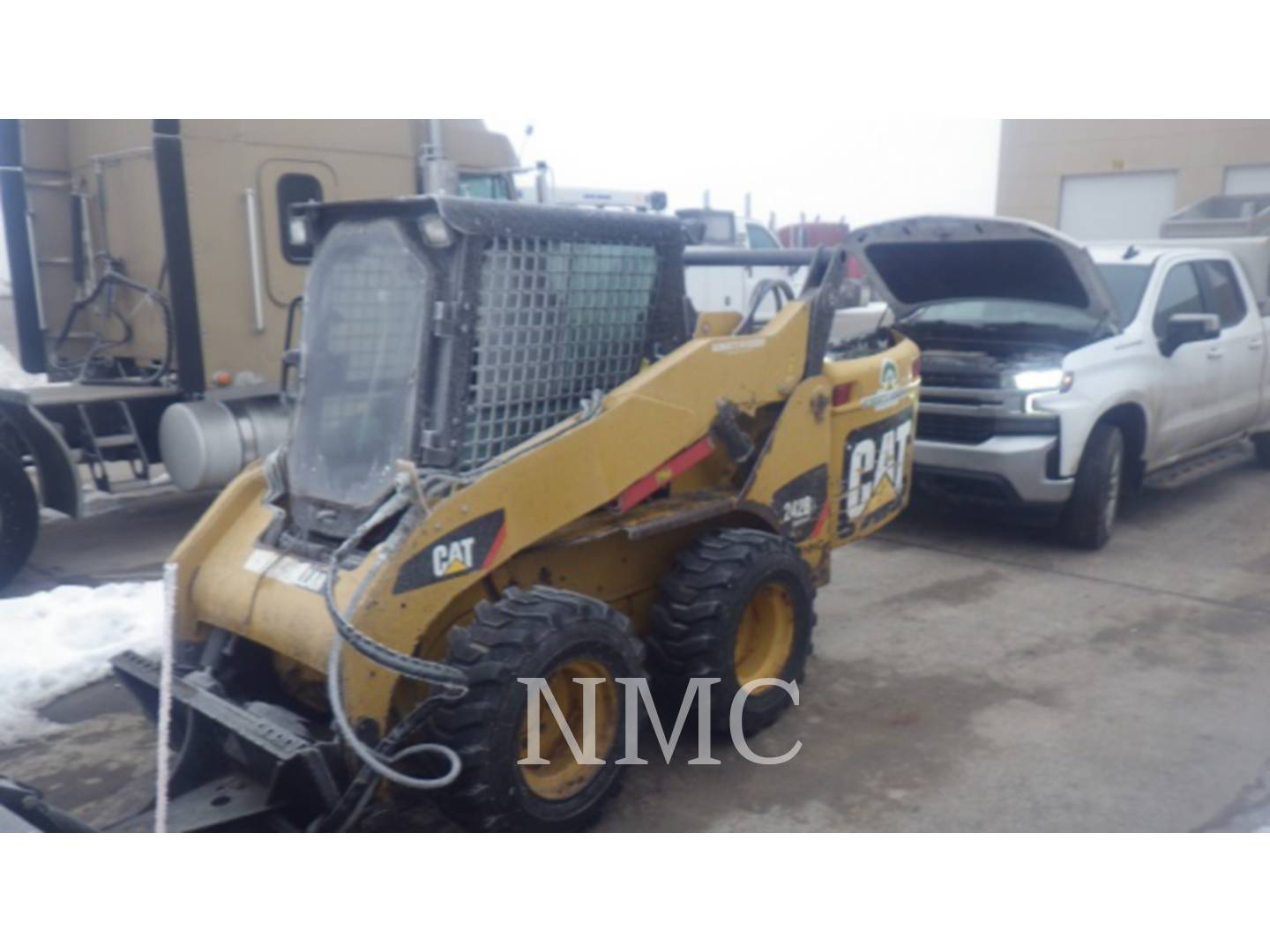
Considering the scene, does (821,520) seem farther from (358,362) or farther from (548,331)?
(358,362)

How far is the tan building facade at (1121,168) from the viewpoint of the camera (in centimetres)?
2086

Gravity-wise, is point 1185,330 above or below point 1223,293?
below

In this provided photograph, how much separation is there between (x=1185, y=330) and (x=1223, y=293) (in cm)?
138

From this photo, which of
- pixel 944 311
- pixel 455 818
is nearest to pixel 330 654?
pixel 455 818

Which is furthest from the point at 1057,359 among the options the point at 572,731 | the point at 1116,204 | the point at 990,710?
the point at 1116,204

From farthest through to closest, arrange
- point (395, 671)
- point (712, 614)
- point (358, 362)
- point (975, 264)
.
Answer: point (975, 264) → point (712, 614) → point (358, 362) → point (395, 671)

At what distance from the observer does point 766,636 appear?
4508 millimetres

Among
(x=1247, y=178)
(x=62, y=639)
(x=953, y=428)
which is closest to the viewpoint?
(x=62, y=639)

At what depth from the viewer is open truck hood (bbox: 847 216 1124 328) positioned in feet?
21.4

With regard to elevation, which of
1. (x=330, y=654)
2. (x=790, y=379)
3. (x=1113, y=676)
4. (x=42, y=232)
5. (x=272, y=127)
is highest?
(x=272, y=127)

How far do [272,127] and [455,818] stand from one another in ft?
19.5

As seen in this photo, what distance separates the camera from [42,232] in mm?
7938

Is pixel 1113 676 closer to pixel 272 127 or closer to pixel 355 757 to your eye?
pixel 355 757

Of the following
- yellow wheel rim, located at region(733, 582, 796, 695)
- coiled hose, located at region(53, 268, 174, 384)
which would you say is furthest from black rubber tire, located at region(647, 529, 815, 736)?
coiled hose, located at region(53, 268, 174, 384)
